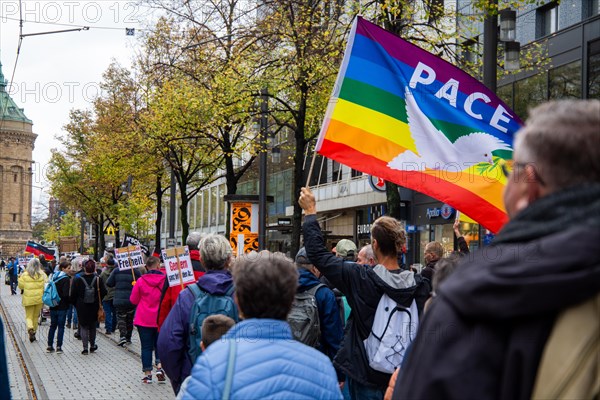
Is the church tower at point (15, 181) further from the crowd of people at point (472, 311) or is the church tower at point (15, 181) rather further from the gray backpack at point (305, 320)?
the crowd of people at point (472, 311)

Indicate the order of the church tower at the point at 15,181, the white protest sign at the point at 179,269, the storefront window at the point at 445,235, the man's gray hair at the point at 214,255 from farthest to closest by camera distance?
the church tower at the point at 15,181
the storefront window at the point at 445,235
the white protest sign at the point at 179,269
the man's gray hair at the point at 214,255

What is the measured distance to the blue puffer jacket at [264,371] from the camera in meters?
2.88

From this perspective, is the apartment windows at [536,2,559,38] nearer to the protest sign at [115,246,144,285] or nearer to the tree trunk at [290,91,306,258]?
the tree trunk at [290,91,306,258]

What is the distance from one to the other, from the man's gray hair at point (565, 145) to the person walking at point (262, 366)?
4.19 feet

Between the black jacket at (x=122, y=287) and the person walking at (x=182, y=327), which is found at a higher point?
the person walking at (x=182, y=327)

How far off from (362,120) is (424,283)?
1.99m

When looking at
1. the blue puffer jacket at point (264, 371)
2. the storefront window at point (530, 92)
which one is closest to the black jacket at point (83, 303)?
the storefront window at point (530, 92)

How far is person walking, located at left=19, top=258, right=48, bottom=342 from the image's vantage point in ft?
64.8

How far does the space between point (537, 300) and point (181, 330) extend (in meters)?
4.98

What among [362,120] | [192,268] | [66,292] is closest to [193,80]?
[66,292]

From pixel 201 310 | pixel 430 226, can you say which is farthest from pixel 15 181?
pixel 201 310

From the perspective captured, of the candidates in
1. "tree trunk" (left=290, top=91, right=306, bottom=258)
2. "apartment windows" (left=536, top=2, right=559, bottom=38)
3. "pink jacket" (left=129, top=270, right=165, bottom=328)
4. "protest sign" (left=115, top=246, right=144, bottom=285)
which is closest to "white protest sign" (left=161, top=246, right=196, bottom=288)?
"pink jacket" (left=129, top=270, right=165, bottom=328)

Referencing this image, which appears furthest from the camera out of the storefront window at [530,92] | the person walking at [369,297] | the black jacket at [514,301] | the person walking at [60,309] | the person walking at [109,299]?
the storefront window at [530,92]

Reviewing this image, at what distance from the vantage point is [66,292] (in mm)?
17844
